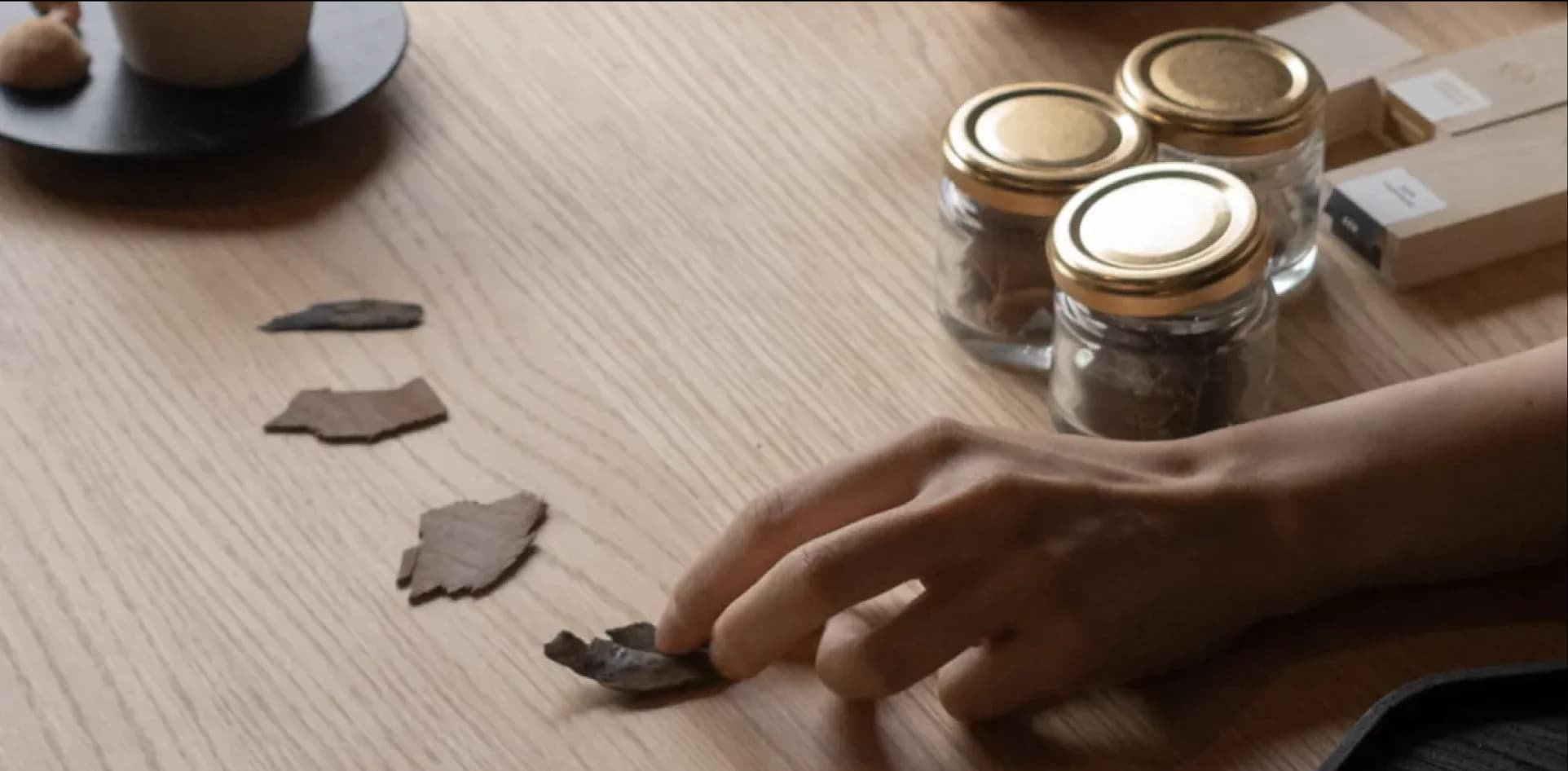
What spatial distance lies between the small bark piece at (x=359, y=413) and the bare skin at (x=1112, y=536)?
0.17 metres

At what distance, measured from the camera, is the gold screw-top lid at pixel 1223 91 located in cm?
77

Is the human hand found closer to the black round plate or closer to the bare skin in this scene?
the bare skin

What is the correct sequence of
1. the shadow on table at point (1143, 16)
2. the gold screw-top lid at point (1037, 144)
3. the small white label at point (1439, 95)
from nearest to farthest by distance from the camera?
the gold screw-top lid at point (1037, 144)
the small white label at point (1439, 95)
the shadow on table at point (1143, 16)

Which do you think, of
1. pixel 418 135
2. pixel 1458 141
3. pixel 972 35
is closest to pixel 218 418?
pixel 418 135

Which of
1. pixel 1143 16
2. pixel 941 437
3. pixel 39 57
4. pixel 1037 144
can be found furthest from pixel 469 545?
pixel 1143 16

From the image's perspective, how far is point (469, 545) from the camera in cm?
70

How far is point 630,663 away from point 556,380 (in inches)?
6.8

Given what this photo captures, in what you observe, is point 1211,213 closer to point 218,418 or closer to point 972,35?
point 972,35

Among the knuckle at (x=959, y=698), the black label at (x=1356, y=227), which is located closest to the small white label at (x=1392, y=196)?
the black label at (x=1356, y=227)

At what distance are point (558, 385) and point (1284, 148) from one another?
1.13ft

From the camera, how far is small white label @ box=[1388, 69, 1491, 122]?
2.86 ft

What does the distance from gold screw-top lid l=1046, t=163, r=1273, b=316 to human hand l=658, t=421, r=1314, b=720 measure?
2.6 inches

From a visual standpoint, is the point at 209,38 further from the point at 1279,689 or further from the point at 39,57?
the point at 1279,689

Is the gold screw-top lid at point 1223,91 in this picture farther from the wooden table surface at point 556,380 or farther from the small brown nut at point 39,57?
the small brown nut at point 39,57
